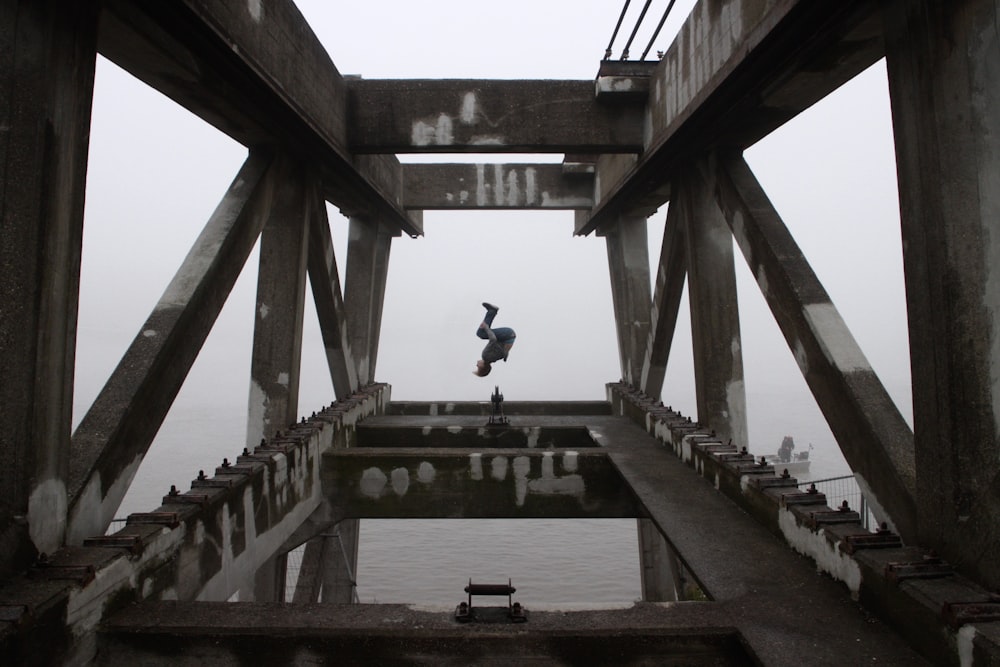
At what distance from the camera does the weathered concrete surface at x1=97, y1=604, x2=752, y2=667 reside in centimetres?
335

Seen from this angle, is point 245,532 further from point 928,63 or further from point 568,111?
point 568,111

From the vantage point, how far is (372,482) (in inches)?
301

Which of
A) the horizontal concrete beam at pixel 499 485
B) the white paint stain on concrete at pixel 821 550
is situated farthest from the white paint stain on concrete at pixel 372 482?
the white paint stain on concrete at pixel 821 550

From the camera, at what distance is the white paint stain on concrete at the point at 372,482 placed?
759cm

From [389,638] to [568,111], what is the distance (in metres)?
7.27

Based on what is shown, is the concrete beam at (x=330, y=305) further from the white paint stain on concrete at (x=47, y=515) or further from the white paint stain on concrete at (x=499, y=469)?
the white paint stain on concrete at (x=47, y=515)

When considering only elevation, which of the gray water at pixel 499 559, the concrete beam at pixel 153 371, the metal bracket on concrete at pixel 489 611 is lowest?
the gray water at pixel 499 559

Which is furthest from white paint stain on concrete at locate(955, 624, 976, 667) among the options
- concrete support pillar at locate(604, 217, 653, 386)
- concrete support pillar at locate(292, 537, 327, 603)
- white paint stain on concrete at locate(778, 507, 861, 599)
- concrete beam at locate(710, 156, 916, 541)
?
concrete support pillar at locate(604, 217, 653, 386)

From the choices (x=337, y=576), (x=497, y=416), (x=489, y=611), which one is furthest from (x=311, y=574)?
(x=489, y=611)

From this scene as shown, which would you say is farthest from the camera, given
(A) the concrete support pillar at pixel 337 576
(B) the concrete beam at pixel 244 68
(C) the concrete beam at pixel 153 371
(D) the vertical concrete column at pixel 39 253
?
(A) the concrete support pillar at pixel 337 576

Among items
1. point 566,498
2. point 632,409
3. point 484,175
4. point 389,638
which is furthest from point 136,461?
point 484,175

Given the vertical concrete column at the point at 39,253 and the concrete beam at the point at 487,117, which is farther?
the concrete beam at the point at 487,117

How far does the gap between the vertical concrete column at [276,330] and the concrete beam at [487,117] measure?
1.57 meters

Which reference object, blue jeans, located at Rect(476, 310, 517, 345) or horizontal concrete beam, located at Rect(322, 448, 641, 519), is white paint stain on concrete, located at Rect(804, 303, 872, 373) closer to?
horizontal concrete beam, located at Rect(322, 448, 641, 519)
